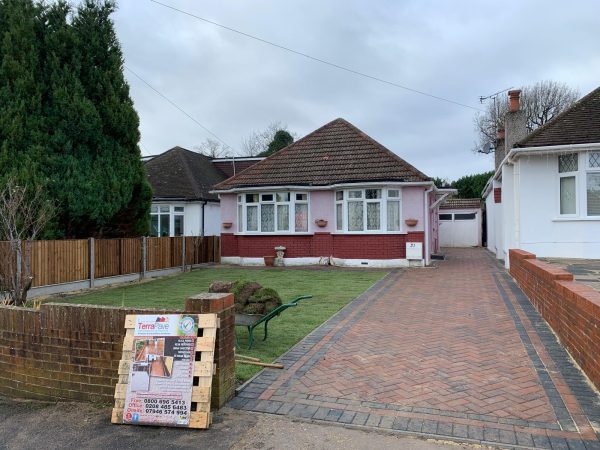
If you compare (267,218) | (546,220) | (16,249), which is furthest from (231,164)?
(16,249)

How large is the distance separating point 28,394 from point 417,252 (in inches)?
552

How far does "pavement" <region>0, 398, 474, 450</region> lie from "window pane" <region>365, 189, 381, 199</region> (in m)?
13.9

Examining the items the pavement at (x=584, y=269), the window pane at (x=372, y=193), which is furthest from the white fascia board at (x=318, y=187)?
the pavement at (x=584, y=269)

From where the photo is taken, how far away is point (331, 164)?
19250 millimetres

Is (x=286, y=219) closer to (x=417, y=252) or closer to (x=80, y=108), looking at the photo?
(x=417, y=252)

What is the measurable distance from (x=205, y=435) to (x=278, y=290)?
789cm

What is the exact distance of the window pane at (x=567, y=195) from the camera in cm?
1320

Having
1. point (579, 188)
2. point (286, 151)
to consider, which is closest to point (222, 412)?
point (579, 188)

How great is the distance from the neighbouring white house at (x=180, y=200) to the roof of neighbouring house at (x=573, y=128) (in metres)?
15.2

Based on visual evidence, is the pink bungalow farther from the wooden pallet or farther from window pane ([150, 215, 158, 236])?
the wooden pallet

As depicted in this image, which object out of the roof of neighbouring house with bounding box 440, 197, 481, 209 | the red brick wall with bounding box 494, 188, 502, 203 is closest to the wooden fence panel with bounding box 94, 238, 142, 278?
the red brick wall with bounding box 494, 188, 502, 203

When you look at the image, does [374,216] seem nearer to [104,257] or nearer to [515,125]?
[515,125]

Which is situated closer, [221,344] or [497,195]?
[221,344]

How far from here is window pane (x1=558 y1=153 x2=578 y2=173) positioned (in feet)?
42.9
